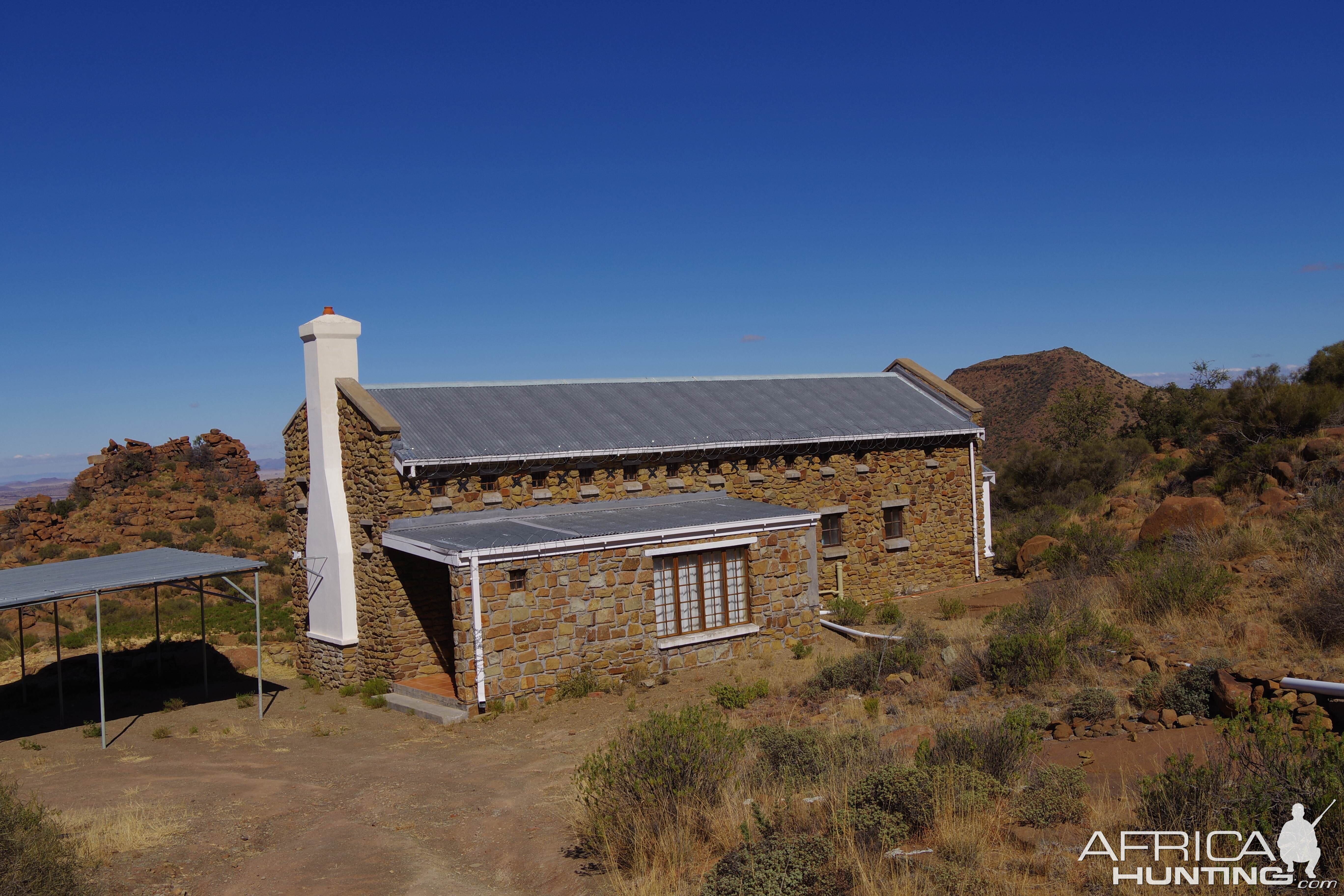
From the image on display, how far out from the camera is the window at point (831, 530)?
2045 centimetres

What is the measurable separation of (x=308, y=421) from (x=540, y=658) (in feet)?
21.8

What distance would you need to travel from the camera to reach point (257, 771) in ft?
36.4

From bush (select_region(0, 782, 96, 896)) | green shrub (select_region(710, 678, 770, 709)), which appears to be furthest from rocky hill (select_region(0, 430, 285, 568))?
bush (select_region(0, 782, 96, 896))

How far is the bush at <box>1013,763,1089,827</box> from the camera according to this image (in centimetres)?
643

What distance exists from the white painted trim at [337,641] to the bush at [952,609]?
10.9 metres

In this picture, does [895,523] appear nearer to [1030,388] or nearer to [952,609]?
[952,609]

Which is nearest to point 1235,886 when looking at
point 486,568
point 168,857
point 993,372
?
point 168,857

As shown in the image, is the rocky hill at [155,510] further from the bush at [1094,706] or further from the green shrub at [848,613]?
the bush at [1094,706]

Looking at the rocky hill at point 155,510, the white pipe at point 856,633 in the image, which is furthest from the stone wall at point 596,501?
the rocky hill at point 155,510

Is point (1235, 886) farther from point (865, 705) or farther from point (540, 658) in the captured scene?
point (540, 658)

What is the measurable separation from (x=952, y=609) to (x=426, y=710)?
10.3m

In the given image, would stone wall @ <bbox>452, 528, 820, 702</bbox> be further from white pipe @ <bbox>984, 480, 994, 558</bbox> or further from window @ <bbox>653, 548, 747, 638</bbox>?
white pipe @ <bbox>984, 480, 994, 558</bbox>

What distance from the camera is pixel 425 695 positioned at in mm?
14641

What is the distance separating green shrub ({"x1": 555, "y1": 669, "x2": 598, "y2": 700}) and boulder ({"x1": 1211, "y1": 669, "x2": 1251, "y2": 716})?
334 inches
